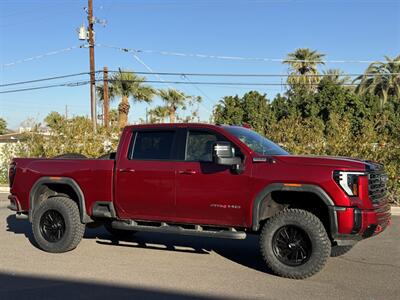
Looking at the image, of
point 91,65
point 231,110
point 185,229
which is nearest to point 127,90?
point 91,65

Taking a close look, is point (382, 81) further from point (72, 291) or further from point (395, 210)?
point (72, 291)

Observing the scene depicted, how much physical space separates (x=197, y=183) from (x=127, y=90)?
2663 centimetres

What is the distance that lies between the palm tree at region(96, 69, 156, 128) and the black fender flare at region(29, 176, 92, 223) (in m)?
23.7

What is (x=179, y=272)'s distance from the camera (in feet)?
21.6

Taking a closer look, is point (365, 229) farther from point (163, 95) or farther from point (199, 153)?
point (163, 95)

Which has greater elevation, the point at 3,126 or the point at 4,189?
the point at 3,126

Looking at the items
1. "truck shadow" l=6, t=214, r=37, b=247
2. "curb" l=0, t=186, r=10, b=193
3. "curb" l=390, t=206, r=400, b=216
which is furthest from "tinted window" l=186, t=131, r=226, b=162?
"curb" l=0, t=186, r=10, b=193

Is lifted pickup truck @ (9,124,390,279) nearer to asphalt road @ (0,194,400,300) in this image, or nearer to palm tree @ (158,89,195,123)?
asphalt road @ (0,194,400,300)

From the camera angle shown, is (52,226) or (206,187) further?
(52,226)

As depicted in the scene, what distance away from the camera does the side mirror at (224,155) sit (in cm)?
645

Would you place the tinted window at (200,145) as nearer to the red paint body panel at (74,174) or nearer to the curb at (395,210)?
the red paint body panel at (74,174)

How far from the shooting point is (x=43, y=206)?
8.00 metres

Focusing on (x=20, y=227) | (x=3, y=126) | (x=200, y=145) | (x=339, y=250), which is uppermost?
(x=3, y=126)

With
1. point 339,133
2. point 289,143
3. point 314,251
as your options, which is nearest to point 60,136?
point 289,143
